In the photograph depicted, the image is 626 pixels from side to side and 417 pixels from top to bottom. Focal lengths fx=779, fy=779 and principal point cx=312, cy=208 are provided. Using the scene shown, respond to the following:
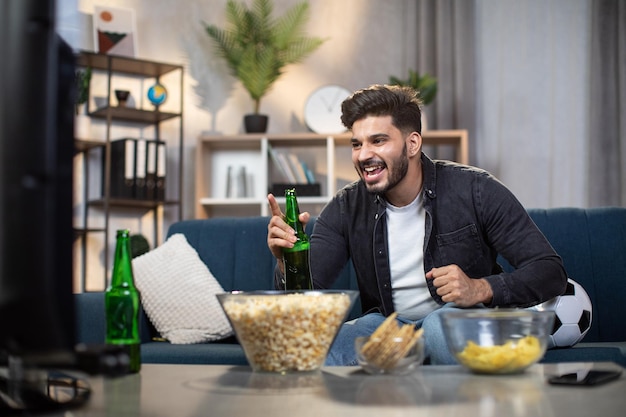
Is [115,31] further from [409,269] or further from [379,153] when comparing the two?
[409,269]

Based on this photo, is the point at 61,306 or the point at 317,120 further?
the point at 317,120

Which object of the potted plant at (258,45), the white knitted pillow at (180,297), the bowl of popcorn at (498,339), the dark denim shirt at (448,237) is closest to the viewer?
the bowl of popcorn at (498,339)

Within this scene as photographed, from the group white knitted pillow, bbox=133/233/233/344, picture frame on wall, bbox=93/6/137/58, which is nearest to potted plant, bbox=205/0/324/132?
picture frame on wall, bbox=93/6/137/58

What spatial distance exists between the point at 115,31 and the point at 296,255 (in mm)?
3211

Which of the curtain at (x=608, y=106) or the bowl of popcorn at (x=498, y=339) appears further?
the curtain at (x=608, y=106)

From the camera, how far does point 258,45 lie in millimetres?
4543

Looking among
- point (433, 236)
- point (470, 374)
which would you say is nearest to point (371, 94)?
point (433, 236)

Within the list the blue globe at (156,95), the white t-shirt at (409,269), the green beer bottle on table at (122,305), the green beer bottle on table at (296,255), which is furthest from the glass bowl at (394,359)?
the blue globe at (156,95)

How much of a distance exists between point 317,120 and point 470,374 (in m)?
3.56

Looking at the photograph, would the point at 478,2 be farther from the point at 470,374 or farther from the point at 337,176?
the point at 470,374

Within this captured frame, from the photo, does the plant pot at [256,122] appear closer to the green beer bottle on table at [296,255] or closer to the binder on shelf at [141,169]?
the binder on shelf at [141,169]

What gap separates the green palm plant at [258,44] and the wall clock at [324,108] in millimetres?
249

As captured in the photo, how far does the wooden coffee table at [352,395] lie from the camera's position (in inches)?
32.2

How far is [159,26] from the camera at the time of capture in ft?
15.6
